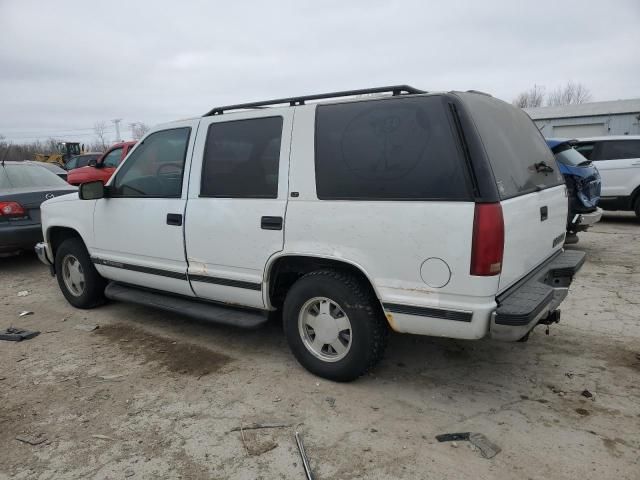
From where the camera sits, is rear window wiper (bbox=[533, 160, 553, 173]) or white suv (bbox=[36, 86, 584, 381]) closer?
white suv (bbox=[36, 86, 584, 381])

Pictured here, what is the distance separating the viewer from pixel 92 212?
15.1 ft

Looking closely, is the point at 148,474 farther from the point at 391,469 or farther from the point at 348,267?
the point at 348,267

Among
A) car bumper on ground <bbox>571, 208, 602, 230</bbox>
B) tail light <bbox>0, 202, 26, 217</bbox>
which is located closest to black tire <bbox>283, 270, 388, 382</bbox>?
car bumper on ground <bbox>571, 208, 602, 230</bbox>

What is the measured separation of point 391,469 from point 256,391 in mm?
1199

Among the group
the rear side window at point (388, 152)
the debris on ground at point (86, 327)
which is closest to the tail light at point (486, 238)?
the rear side window at point (388, 152)

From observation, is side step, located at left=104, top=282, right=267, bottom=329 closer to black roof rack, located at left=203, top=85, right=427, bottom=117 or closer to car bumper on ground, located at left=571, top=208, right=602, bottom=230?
black roof rack, located at left=203, top=85, right=427, bottom=117

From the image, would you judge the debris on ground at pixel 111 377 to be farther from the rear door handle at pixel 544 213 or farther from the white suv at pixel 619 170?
the white suv at pixel 619 170

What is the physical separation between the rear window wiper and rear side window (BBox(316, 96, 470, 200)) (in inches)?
43.2

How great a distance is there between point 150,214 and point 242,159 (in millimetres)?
1092

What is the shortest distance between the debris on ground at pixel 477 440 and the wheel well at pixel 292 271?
966 mm

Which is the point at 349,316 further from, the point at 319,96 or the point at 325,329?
the point at 319,96

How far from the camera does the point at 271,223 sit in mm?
3309

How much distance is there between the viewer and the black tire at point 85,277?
16.1 ft

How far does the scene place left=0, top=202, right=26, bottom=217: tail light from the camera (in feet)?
21.5
